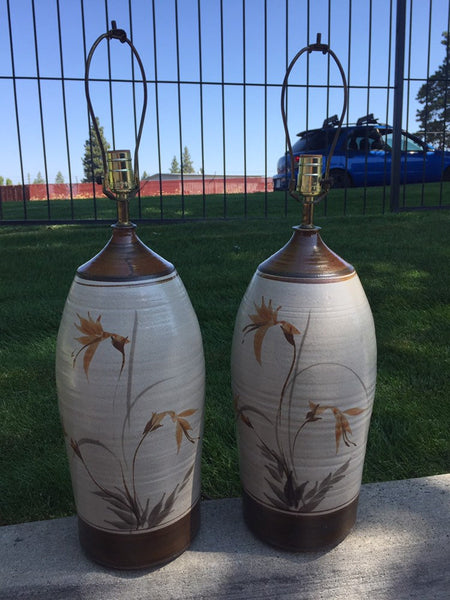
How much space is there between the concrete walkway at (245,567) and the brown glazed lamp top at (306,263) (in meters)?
0.74

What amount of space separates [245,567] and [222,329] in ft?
5.32

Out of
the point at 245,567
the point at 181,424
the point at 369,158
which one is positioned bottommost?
the point at 245,567

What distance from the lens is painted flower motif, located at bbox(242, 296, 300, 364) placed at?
119 centimetres

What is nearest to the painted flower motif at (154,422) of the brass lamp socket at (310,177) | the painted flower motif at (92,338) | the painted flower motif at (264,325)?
the painted flower motif at (92,338)

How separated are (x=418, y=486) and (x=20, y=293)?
8.78 feet

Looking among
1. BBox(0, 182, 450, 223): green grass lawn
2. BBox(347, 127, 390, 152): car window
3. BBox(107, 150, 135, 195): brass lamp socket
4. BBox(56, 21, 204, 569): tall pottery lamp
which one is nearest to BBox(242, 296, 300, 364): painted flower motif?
BBox(56, 21, 204, 569): tall pottery lamp

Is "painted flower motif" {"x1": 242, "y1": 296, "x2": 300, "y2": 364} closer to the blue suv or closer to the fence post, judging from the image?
the fence post

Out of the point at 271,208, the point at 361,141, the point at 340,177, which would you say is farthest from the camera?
the point at 361,141

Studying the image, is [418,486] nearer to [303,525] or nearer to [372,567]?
[372,567]

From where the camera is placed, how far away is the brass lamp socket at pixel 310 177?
1.25 metres

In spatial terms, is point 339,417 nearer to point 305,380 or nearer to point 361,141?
point 305,380

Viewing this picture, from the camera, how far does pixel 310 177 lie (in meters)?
1.25

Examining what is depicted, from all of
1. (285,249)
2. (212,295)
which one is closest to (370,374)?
(285,249)

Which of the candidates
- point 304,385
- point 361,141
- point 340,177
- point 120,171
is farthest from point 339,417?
point 361,141
